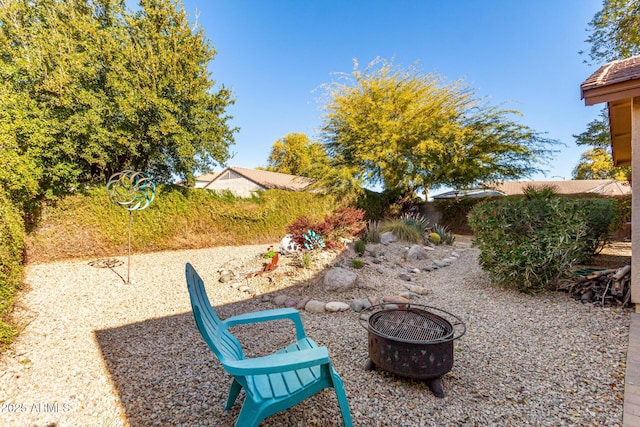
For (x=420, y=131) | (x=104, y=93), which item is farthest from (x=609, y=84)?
(x=104, y=93)

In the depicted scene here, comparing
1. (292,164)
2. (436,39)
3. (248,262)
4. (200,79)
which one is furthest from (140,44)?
(292,164)

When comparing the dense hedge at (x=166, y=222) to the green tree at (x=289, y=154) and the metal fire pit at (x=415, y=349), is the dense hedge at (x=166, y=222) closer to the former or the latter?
the metal fire pit at (x=415, y=349)

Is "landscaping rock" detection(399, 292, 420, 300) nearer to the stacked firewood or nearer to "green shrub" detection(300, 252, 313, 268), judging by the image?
"green shrub" detection(300, 252, 313, 268)

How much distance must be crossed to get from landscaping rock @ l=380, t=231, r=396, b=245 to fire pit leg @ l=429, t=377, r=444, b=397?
5.83 m

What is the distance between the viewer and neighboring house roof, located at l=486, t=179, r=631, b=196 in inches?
460

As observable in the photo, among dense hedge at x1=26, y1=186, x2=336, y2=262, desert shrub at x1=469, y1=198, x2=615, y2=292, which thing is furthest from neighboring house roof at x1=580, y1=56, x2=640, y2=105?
dense hedge at x1=26, y1=186, x2=336, y2=262

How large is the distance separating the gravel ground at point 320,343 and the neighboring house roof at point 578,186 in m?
5.80

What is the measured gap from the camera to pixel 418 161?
12.8 m

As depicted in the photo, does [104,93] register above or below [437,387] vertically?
above

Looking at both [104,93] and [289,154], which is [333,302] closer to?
[104,93]

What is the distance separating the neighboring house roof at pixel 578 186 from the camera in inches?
460

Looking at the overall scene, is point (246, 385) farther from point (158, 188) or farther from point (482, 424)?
point (158, 188)

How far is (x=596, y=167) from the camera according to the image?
69.2 feet

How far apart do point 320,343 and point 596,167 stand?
28938 mm
